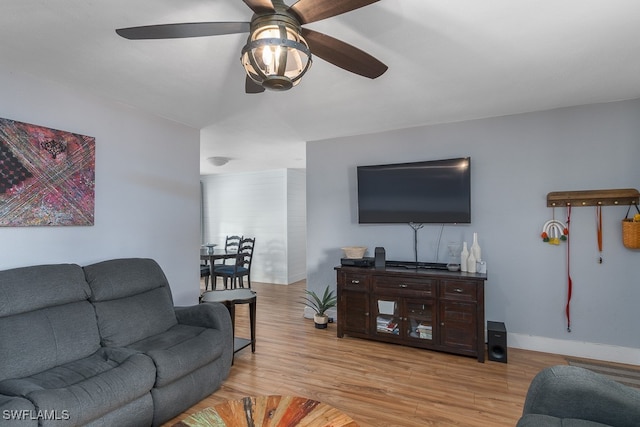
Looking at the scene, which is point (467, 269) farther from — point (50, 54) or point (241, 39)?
point (50, 54)

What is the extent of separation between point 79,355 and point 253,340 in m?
1.45

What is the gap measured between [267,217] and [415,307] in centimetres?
415

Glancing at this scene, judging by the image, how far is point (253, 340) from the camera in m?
3.21

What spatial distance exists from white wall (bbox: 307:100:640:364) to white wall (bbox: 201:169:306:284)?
3094 millimetres

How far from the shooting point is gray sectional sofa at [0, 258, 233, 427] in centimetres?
168

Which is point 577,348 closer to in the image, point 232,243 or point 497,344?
point 497,344

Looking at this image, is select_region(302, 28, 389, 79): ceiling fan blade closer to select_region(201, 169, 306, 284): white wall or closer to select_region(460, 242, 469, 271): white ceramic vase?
select_region(460, 242, 469, 271): white ceramic vase

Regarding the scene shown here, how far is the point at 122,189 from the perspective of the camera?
120 inches

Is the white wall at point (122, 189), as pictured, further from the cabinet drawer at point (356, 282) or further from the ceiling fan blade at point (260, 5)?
the ceiling fan blade at point (260, 5)

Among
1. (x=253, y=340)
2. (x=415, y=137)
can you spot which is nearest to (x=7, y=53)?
(x=253, y=340)

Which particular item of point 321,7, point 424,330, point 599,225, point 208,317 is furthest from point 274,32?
point 599,225

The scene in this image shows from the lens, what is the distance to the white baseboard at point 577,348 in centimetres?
294

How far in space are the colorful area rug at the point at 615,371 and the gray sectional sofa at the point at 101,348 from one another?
3.09 meters

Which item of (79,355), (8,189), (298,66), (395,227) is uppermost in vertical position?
(298,66)
